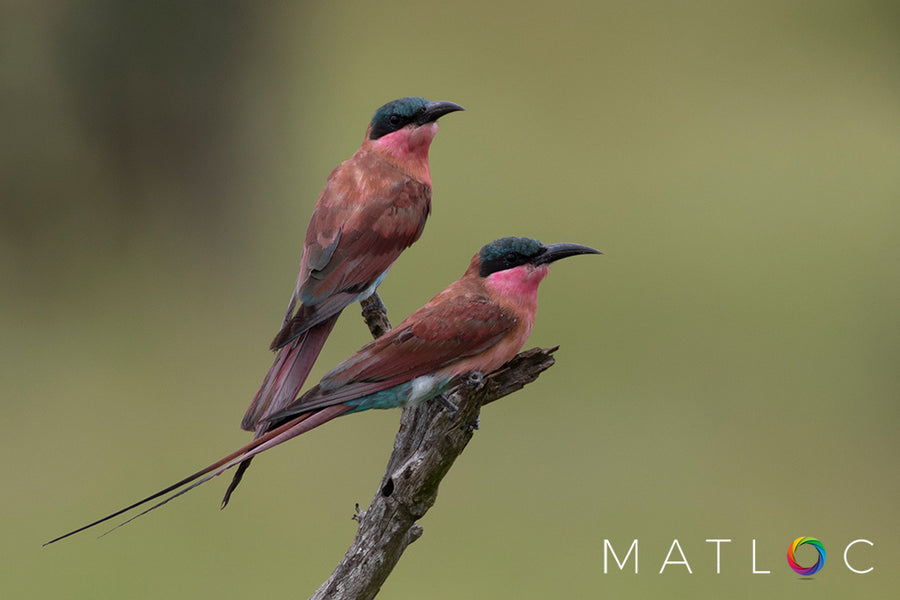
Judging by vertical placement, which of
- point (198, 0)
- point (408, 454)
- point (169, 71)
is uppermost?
point (198, 0)

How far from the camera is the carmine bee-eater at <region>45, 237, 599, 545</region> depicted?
1623mm

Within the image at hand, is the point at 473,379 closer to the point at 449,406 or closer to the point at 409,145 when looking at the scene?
the point at 449,406

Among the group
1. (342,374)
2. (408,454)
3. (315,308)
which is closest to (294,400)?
(342,374)

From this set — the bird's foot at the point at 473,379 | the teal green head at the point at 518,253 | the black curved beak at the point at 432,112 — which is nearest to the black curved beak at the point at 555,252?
the teal green head at the point at 518,253

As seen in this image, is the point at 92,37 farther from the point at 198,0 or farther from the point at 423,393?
the point at 423,393

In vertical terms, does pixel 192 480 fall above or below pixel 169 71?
below

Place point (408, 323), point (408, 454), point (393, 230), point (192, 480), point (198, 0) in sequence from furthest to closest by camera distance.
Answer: point (198, 0) → point (408, 454) → point (393, 230) → point (408, 323) → point (192, 480)

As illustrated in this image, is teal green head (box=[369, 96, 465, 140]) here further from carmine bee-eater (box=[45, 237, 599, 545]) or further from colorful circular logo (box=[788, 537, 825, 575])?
colorful circular logo (box=[788, 537, 825, 575])

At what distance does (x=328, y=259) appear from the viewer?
1.87 m

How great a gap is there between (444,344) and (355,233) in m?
0.31

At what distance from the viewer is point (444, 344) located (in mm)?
1789

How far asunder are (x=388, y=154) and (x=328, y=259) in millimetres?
369

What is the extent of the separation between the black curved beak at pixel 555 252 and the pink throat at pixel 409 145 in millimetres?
397

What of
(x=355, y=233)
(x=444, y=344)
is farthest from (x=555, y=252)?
(x=355, y=233)
